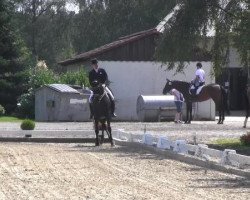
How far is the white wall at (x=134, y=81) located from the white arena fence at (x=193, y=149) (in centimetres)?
1666

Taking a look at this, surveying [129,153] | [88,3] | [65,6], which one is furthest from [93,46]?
[129,153]

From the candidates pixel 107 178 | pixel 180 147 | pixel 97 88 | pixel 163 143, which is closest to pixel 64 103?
pixel 97 88

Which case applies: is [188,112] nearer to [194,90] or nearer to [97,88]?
[194,90]

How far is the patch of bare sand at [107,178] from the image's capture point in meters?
12.7

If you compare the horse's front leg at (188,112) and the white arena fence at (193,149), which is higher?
the horse's front leg at (188,112)

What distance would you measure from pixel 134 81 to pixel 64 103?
17.4 ft

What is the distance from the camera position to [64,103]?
128 ft

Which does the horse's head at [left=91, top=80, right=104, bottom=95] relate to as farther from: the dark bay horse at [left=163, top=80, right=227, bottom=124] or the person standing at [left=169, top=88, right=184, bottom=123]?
the person standing at [left=169, top=88, right=184, bottom=123]

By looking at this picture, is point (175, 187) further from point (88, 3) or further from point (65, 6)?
point (65, 6)

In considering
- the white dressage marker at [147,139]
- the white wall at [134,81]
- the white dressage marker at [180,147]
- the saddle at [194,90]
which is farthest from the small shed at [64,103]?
the white dressage marker at [180,147]

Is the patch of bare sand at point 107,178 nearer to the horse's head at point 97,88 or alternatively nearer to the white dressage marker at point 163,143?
the white dressage marker at point 163,143

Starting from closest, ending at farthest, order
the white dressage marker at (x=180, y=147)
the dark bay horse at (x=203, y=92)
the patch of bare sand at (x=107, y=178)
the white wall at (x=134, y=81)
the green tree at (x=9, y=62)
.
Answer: the patch of bare sand at (x=107, y=178)
the white dressage marker at (x=180, y=147)
the dark bay horse at (x=203, y=92)
the white wall at (x=134, y=81)
the green tree at (x=9, y=62)

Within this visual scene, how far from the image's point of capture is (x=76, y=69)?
47781 mm

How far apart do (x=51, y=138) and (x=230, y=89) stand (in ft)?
89.7
